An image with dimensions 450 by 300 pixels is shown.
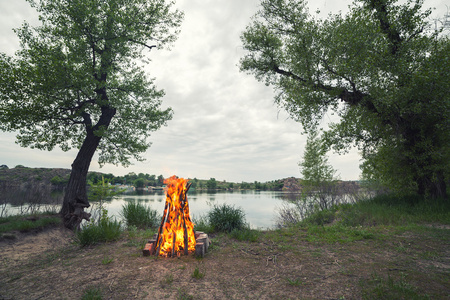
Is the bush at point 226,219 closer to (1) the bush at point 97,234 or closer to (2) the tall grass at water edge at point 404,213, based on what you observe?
(1) the bush at point 97,234

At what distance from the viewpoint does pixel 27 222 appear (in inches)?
332

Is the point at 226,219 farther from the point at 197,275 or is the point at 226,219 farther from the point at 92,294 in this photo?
the point at 92,294

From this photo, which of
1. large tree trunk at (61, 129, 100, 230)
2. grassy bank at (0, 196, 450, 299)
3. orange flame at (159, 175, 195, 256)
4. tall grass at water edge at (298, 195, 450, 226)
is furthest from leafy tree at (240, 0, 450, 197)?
large tree trunk at (61, 129, 100, 230)

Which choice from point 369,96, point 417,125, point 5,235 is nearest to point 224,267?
point 5,235

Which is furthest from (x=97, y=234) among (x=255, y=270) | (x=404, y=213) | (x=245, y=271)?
(x=404, y=213)

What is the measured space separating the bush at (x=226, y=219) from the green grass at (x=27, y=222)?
7.20 meters

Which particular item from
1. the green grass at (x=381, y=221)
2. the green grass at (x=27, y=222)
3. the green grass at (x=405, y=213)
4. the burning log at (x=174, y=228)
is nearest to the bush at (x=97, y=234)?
the burning log at (x=174, y=228)

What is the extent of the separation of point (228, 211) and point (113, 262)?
13.0 ft

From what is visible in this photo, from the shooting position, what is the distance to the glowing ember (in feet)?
15.8

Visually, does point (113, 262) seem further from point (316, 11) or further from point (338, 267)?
point (316, 11)

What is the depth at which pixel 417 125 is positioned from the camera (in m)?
10.5

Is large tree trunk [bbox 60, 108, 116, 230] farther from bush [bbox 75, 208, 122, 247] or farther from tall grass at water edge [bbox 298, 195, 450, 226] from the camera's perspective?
tall grass at water edge [bbox 298, 195, 450, 226]

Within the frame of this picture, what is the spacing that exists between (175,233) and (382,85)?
457 inches

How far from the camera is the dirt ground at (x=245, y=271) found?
3.25 meters
